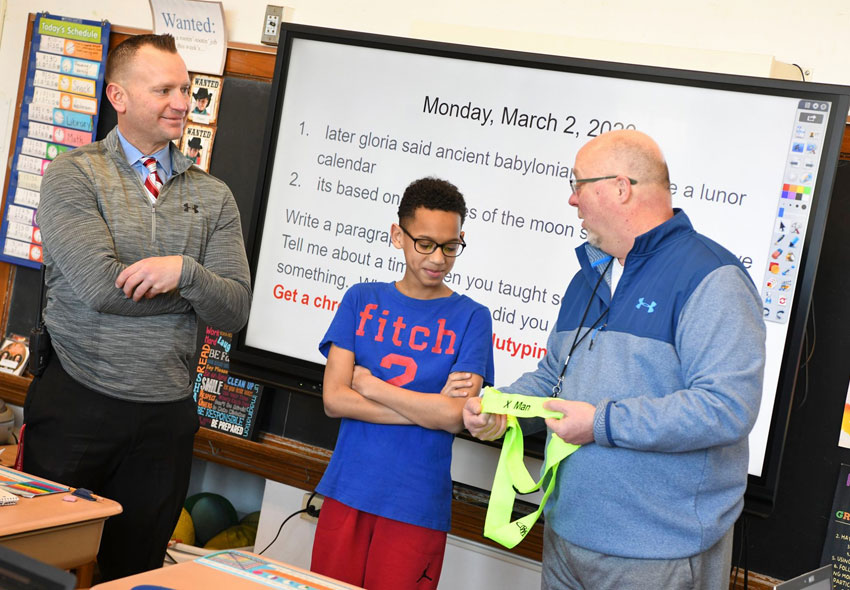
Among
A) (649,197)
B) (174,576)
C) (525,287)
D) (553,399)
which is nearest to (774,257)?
(525,287)

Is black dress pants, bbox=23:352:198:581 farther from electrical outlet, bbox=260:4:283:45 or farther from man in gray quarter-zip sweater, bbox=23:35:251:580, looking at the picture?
electrical outlet, bbox=260:4:283:45

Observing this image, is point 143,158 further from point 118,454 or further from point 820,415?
point 820,415

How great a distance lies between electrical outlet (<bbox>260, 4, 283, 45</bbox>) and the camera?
3693 mm

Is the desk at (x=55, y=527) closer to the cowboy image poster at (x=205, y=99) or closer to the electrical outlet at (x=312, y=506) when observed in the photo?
the electrical outlet at (x=312, y=506)

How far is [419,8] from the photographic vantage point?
3.49 meters

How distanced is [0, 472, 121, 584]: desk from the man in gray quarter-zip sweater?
0.43 metres

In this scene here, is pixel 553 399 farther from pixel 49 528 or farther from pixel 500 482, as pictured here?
pixel 49 528

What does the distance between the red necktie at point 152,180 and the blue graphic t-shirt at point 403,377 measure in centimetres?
60

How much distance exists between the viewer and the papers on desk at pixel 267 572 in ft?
5.21

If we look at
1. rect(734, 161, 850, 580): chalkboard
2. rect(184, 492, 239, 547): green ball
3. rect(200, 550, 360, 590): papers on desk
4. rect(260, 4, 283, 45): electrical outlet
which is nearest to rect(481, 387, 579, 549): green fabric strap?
rect(200, 550, 360, 590): papers on desk

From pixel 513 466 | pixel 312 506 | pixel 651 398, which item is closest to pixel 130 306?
pixel 513 466

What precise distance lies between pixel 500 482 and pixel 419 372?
378 mm

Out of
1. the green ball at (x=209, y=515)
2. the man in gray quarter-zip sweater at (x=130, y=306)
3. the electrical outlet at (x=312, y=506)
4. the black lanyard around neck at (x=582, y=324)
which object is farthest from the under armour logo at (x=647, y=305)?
the green ball at (x=209, y=515)

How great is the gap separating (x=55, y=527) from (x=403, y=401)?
33.3 inches
